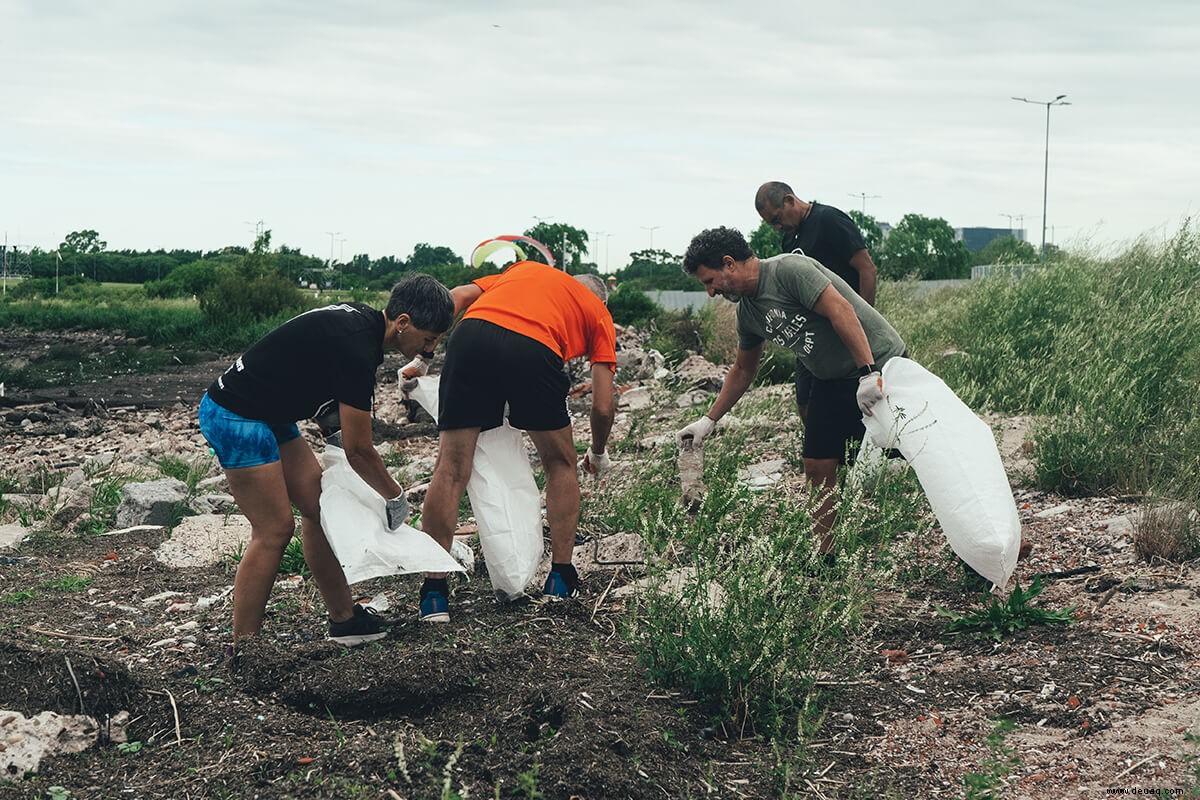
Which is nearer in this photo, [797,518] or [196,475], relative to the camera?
[797,518]

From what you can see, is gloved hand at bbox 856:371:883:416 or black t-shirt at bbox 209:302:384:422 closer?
black t-shirt at bbox 209:302:384:422

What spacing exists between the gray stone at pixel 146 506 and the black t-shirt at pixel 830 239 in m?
3.79

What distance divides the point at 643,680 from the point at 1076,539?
260 centimetres

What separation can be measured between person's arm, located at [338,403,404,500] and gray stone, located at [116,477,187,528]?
10.0 feet

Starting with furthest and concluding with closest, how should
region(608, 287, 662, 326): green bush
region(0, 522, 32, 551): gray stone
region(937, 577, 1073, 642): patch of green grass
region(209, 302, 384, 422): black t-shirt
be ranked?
1. region(608, 287, 662, 326): green bush
2. region(0, 522, 32, 551): gray stone
3. region(937, 577, 1073, 642): patch of green grass
4. region(209, 302, 384, 422): black t-shirt

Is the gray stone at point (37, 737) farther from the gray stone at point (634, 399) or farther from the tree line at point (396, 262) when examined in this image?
the tree line at point (396, 262)

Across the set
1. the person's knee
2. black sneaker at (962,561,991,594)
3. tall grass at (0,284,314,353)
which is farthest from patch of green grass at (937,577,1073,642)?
tall grass at (0,284,314,353)

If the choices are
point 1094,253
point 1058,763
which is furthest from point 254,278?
point 1058,763

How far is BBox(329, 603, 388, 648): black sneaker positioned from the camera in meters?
3.98

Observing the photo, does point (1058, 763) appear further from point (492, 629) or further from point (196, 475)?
point (196, 475)

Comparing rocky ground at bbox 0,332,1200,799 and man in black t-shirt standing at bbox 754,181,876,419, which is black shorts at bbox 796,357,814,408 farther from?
rocky ground at bbox 0,332,1200,799

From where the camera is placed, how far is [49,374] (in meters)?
16.9

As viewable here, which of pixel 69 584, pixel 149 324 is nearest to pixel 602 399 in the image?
pixel 69 584

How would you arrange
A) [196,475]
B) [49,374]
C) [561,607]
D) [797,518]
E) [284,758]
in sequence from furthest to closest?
[49,374]
[196,475]
[561,607]
[797,518]
[284,758]
